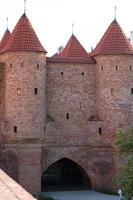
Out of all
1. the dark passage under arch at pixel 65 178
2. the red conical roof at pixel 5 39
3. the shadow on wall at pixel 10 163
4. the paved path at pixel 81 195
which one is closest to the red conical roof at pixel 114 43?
the red conical roof at pixel 5 39

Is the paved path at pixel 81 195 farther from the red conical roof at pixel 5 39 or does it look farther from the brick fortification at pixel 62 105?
the red conical roof at pixel 5 39

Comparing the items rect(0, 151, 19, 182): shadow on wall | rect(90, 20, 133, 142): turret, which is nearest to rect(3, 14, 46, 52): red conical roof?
rect(90, 20, 133, 142): turret

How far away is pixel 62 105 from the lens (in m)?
30.3

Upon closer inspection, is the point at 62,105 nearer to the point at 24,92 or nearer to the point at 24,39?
the point at 24,92

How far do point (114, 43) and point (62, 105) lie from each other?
16.4 ft

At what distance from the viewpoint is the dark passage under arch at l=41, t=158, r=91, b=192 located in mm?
31389

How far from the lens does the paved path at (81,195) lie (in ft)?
89.1

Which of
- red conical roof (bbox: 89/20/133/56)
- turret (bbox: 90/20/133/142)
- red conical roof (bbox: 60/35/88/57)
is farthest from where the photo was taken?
red conical roof (bbox: 60/35/88/57)

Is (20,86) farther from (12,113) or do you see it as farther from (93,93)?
(93,93)

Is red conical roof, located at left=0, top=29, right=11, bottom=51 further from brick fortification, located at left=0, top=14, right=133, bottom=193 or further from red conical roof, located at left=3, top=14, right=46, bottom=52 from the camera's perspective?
red conical roof, located at left=3, top=14, right=46, bottom=52

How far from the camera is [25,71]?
1125 inches

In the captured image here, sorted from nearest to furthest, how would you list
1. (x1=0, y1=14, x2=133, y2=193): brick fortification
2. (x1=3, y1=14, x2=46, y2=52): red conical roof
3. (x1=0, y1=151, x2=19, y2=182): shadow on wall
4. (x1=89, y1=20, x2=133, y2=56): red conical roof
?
(x1=0, y1=151, x2=19, y2=182): shadow on wall → (x1=0, y1=14, x2=133, y2=193): brick fortification → (x1=3, y1=14, x2=46, y2=52): red conical roof → (x1=89, y1=20, x2=133, y2=56): red conical roof

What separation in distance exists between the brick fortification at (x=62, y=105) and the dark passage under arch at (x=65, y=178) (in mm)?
1409

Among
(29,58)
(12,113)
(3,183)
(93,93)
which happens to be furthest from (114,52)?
(3,183)
